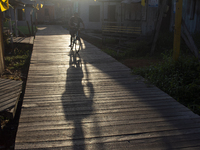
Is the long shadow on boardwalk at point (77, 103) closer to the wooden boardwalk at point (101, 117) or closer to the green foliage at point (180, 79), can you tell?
the wooden boardwalk at point (101, 117)

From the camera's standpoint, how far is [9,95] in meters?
4.54

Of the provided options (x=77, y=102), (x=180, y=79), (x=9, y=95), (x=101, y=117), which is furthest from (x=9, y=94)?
(x=180, y=79)

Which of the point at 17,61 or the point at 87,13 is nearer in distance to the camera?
the point at 17,61

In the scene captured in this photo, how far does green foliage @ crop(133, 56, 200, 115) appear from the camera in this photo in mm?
4700

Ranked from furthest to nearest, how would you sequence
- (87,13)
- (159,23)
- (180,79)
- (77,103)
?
(87,13), (159,23), (180,79), (77,103)

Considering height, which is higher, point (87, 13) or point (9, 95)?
point (87, 13)

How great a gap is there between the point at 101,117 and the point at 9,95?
7.49ft

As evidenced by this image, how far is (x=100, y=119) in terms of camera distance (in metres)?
3.19

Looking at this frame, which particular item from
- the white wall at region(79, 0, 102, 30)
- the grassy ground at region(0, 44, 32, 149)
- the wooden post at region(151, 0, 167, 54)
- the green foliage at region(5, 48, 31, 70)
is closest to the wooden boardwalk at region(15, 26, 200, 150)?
the grassy ground at region(0, 44, 32, 149)

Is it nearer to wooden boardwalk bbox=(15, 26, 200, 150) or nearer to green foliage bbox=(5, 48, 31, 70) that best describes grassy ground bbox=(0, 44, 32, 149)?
green foliage bbox=(5, 48, 31, 70)

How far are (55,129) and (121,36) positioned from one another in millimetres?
11995

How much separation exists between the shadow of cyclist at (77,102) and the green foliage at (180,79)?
161cm

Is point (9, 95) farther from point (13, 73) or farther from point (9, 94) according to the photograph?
point (13, 73)

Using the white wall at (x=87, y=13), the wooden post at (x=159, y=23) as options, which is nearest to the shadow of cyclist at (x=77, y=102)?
the wooden post at (x=159, y=23)
